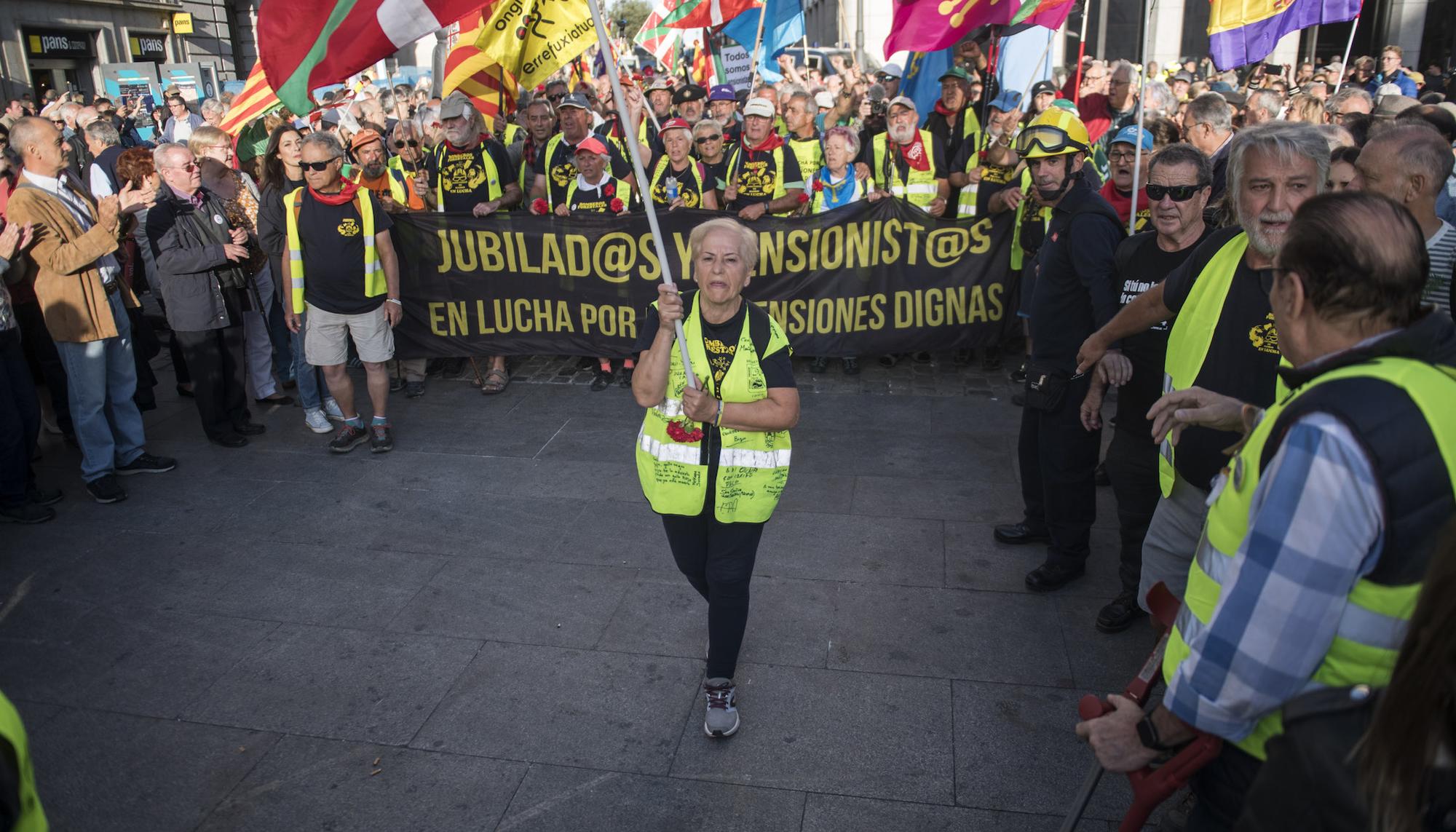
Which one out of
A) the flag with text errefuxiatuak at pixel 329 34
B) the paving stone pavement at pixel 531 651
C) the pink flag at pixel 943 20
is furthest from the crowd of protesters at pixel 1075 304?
the flag with text errefuxiatuak at pixel 329 34

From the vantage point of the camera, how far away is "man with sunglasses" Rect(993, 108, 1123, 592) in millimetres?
4371

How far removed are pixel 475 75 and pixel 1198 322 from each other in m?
A: 5.71

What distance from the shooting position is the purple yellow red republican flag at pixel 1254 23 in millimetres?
7379

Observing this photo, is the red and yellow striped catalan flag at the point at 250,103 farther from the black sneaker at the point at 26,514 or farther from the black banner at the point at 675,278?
the black sneaker at the point at 26,514

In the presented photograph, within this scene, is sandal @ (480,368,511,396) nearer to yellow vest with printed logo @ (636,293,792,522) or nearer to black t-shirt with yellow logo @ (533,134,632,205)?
black t-shirt with yellow logo @ (533,134,632,205)

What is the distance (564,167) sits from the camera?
797cm

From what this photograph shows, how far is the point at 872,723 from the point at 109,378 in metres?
5.06

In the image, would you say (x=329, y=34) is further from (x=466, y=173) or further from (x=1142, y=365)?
(x=466, y=173)

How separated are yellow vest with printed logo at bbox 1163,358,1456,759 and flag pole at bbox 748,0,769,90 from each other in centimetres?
960

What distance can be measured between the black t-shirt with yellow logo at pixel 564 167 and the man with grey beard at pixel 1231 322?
17.9ft

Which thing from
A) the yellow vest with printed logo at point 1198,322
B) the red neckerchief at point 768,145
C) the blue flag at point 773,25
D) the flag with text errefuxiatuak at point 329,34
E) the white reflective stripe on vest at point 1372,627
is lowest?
the white reflective stripe on vest at point 1372,627

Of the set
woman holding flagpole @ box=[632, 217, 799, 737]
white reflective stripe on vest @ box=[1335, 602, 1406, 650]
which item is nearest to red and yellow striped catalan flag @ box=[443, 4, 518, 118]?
woman holding flagpole @ box=[632, 217, 799, 737]

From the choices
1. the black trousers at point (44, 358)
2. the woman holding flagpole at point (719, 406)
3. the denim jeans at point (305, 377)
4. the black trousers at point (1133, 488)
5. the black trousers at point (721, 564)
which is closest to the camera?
the woman holding flagpole at point (719, 406)

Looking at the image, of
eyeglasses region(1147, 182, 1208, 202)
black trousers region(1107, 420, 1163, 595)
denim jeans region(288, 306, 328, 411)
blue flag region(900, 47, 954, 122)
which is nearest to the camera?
eyeglasses region(1147, 182, 1208, 202)
